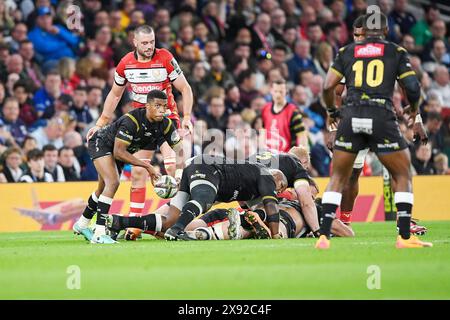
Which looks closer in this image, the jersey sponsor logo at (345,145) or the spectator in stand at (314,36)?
the jersey sponsor logo at (345,145)

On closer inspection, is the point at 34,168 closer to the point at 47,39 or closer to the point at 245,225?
the point at 47,39

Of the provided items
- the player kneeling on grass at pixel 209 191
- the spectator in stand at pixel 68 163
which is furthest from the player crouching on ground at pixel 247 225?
the spectator in stand at pixel 68 163

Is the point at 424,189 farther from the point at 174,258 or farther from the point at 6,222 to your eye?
the point at 174,258

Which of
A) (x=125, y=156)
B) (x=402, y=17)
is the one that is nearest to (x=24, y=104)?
(x=125, y=156)

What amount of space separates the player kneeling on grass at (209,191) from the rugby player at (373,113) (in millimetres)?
2273

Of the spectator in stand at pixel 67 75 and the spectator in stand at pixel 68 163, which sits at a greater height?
the spectator in stand at pixel 67 75

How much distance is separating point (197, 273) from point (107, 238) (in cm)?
406

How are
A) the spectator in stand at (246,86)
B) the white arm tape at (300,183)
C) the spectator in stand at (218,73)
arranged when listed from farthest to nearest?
the spectator in stand at (246,86) → the spectator in stand at (218,73) → the white arm tape at (300,183)

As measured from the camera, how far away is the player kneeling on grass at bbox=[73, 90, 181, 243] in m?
12.2

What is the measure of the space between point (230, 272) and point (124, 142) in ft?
14.7

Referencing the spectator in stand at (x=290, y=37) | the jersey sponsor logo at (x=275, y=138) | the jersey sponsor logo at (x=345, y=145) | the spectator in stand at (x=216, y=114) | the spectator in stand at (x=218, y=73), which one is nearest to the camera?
the jersey sponsor logo at (x=345, y=145)

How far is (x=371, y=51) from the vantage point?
32.7ft

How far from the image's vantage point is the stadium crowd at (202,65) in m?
19.5

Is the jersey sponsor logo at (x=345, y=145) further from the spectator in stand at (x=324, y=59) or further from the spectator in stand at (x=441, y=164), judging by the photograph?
the spectator in stand at (x=324, y=59)
